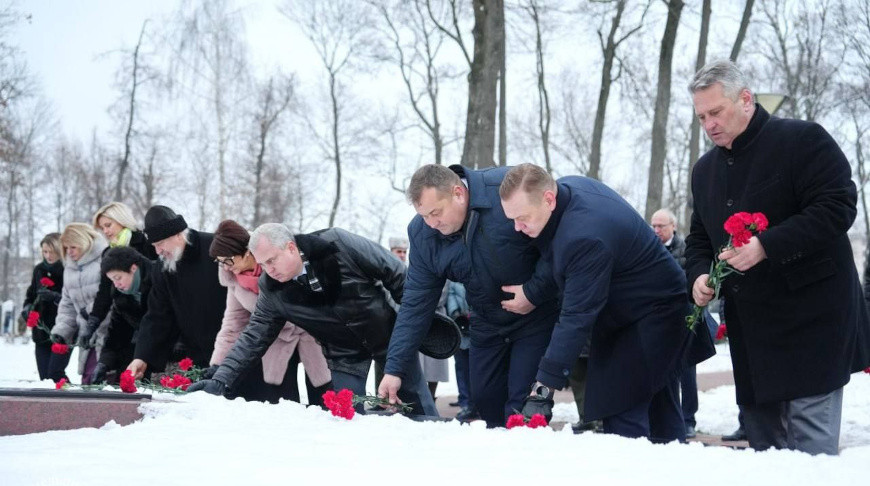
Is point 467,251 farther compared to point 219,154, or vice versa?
point 219,154

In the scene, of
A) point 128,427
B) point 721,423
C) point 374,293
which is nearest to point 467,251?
point 374,293

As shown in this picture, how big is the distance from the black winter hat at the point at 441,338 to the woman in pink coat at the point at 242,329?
3.41ft

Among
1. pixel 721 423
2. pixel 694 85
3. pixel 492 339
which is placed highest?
pixel 694 85

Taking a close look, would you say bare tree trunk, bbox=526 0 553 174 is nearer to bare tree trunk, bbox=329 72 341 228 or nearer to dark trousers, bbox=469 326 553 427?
bare tree trunk, bbox=329 72 341 228

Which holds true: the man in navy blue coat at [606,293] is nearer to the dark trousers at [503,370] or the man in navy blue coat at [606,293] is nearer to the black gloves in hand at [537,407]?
the black gloves in hand at [537,407]

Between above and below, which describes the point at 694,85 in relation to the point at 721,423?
Answer: above

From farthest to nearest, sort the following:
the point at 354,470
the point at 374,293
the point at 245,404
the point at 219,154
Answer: the point at 219,154, the point at 374,293, the point at 245,404, the point at 354,470

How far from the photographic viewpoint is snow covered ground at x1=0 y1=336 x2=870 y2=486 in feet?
8.71

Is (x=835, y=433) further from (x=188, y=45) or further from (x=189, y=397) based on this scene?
(x=188, y=45)

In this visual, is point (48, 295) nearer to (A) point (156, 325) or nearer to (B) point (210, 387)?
(A) point (156, 325)

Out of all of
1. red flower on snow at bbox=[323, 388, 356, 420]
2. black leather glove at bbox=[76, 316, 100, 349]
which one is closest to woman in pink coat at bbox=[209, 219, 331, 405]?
red flower on snow at bbox=[323, 388, 356, 420]

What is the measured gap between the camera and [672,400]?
461 centimetres

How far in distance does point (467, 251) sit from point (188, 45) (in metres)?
22.7

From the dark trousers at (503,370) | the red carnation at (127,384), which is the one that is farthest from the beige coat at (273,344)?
the dark trousers at (503,370)
